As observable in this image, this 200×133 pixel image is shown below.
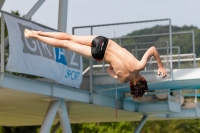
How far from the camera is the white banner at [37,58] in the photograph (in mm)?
16297

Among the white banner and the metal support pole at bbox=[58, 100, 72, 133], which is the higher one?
the white banner

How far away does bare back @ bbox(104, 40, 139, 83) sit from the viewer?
1073 centimetres

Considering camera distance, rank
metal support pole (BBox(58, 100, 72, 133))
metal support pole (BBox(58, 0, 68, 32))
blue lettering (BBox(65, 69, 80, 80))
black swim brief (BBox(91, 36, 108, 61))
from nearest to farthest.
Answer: black swim brief (BBox(91, 36, 108, 61)) < blue lettering (BBox(65, 69, 80, 80)) < metal support pole (BBox(58, 100, 72, 133)) < metal support pole (BBox(58, 0, 68, 32))

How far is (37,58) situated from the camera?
17.3 m

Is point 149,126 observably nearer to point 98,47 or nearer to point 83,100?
point 83,100

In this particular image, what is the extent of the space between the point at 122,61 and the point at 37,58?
697 centimetres

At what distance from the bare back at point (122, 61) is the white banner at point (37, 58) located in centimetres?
580

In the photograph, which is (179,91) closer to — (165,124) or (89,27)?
(89,27)

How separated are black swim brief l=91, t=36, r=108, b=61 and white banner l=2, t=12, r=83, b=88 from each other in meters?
5.75

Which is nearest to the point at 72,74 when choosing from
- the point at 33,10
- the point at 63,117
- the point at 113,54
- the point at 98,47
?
the point at 63,117

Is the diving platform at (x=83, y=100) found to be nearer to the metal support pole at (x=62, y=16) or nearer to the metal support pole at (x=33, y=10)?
the metal support pole at (x=62, y=16)

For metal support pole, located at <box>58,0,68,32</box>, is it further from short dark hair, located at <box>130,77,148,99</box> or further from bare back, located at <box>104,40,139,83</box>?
short dark hair, located at <box>130,77,148,99</box>

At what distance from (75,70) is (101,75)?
240 centimetres

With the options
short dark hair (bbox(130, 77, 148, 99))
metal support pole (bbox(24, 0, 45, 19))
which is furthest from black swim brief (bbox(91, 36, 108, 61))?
metal support pole (bbox(24, 0, 45, 19))
